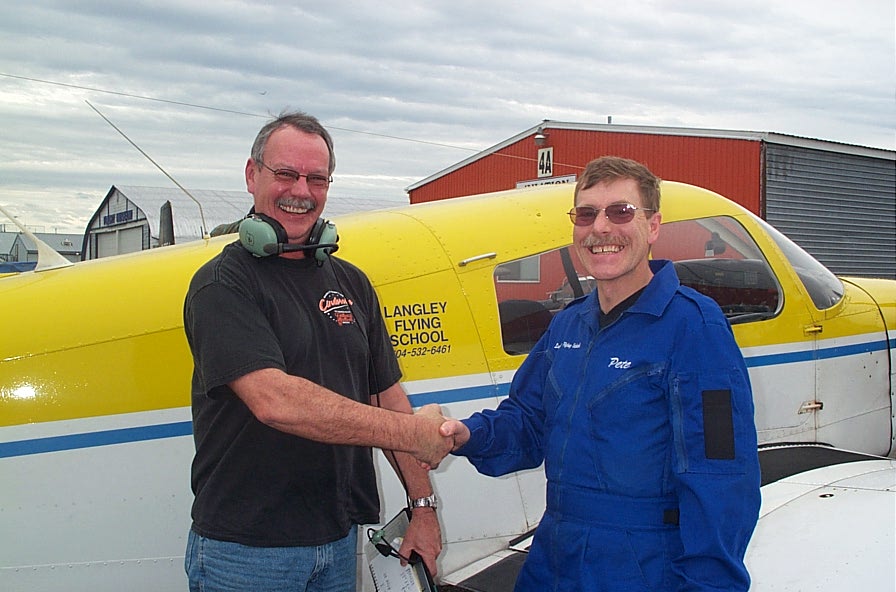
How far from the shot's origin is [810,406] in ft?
14.9

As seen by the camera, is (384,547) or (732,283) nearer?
(384,547)

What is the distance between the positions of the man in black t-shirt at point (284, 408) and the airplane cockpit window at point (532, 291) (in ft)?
3.68

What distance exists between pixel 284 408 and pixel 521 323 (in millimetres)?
1726

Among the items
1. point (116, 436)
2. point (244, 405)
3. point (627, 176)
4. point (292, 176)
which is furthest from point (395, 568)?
point (627, 176)

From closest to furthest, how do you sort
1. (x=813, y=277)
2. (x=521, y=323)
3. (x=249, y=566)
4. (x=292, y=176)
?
(x=249, y=566) < (x=292, y=176) < (x=521, y=323) < (x=813, y=277)

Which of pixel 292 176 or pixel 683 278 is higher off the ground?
pixel 292 176

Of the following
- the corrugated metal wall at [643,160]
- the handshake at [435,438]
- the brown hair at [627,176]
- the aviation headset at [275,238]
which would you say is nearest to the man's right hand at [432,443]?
the handshake at [435,438]

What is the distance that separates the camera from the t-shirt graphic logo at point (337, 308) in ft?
8.39

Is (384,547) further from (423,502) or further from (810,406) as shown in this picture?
(810,406)

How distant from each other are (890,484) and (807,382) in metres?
0.78

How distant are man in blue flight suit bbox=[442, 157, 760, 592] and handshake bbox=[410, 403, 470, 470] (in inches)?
0.6

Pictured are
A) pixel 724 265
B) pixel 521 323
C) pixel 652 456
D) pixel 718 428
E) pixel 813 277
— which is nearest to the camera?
pixel 718 428

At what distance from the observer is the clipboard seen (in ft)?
8.70

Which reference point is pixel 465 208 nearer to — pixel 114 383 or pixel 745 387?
pixel 114 383
